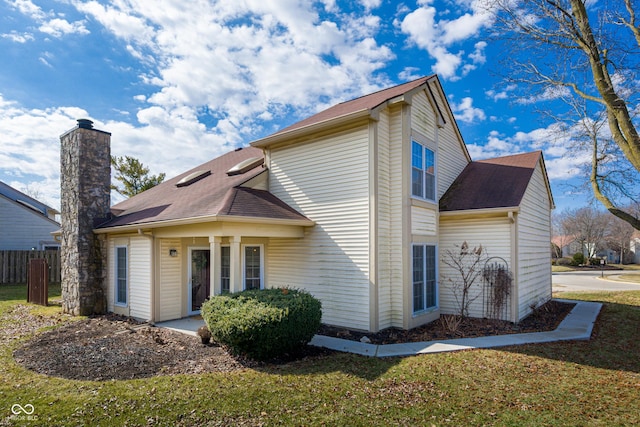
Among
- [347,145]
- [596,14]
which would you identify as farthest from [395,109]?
[596,14]

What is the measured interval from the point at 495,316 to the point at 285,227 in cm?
649

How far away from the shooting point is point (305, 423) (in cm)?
426

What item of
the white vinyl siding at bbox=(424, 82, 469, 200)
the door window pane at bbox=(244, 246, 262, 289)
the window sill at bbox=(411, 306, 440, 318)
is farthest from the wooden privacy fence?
the white vinyl siding at bbox=(424, 82, 469, 200)

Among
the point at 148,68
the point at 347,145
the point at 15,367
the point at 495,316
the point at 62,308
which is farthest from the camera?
the point at 62,308

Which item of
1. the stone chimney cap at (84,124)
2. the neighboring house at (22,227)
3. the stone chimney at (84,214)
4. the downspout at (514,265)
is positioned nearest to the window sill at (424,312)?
the downspout at (514,265)

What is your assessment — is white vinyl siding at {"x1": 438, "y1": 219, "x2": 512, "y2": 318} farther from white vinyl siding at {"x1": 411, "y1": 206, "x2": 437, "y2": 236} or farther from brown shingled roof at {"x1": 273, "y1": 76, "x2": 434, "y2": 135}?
brown shingled roof at {"x1": 273, "y1": 76, "x2": 434, "y2": 135}

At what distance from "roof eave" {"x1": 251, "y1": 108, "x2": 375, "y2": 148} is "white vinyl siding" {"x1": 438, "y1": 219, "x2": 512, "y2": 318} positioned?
4569mm

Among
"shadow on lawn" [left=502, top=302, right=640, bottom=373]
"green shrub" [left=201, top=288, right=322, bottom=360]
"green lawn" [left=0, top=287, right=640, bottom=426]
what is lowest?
"shadow on lawn" [left=502, top=302, right=640, bottom=373]

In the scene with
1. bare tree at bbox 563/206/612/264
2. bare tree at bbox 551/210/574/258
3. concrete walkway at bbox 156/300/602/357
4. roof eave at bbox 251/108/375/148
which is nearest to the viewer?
concrete walkway at bbox 156/300/602/357

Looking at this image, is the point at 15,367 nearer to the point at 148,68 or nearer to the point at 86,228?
the point at 86,228

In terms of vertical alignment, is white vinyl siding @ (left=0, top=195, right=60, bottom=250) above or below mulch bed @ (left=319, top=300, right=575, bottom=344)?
above

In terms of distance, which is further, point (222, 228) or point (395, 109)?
point (395, 109)

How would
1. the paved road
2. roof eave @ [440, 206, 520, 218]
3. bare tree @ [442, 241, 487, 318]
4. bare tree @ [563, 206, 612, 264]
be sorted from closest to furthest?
roof eave @ [440, 206, 520, 218] < bare tree @ [442, 241, 487, 318] < the paved road < bare tree @ [563, 206, 612, 264]

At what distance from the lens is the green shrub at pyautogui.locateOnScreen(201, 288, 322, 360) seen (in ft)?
20.4
